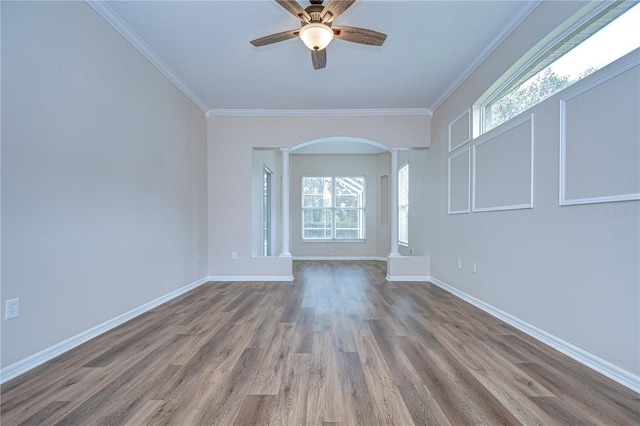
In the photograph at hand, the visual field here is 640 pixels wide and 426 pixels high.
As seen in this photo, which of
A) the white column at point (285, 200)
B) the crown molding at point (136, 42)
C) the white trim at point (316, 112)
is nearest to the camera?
the crown molding at point (136, 42)

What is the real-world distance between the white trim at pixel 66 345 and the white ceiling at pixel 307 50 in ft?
8.74

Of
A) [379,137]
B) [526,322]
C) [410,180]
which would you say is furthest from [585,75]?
[410,180]

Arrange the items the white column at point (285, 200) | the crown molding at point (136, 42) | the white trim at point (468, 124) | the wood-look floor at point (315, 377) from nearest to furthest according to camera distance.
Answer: the wood-look floor at point (315, 377), the crown molding at point (136, 42), the white trim at point (468, 124), the white column at point (285, 200)

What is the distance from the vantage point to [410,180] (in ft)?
18.7

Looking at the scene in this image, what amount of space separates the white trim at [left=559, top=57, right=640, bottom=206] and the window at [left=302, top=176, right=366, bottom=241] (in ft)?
18.7

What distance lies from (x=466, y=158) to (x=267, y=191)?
4.57 meters

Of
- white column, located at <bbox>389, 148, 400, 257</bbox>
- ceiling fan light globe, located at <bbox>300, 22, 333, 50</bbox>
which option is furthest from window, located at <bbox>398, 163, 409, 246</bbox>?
ceiling fan light globe, located at <bbox>300, 22, 333, 50</bbox>

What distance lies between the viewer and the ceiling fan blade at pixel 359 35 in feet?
7.44

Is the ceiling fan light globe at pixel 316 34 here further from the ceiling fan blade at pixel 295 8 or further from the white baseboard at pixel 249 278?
the white baseboard at pixel 249 278

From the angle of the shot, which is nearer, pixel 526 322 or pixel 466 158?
pixel 526 322

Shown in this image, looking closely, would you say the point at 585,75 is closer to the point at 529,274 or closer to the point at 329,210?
the point at 529,274

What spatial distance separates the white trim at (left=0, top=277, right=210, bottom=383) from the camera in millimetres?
1693

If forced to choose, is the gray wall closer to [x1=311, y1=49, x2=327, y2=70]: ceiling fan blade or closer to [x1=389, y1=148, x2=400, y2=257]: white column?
[x1=311, y1=49, x2=327, y2=70]: ceiling fan blade

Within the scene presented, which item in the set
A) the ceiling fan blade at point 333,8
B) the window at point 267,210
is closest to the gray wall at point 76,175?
the ceiling fan blade at point 333,8
